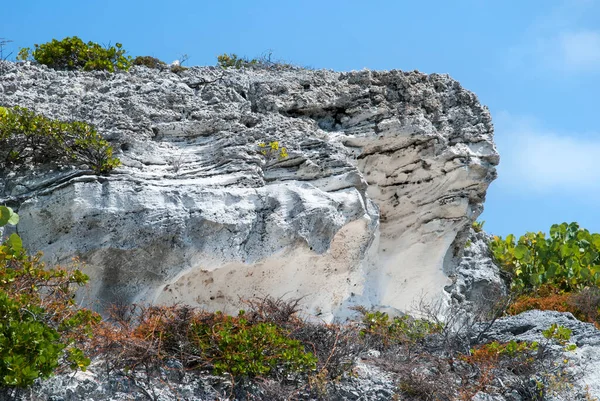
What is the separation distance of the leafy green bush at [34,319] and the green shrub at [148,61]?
4732mm

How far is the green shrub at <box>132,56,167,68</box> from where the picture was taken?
1295 cm

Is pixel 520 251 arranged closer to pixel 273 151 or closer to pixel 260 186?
pixel 273 151

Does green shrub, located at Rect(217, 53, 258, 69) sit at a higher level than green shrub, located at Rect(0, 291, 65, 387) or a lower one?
higher

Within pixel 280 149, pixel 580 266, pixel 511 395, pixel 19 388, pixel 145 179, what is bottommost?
pixel 19 388

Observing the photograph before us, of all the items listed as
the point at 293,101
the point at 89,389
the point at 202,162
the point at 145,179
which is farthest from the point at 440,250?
the point at 89,389

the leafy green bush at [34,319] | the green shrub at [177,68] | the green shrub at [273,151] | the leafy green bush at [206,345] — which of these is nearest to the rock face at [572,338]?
the leafy green bush at [206,345]

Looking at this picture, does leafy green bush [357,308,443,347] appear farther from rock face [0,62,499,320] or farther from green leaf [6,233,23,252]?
green leaf [6,233,23,252]

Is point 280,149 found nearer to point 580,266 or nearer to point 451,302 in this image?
point 451,302

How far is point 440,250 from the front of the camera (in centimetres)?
1276

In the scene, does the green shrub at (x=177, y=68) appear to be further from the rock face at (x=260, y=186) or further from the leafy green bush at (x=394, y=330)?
the leafy green bush at (x=394, y=330)

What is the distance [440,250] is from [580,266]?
4.12 metres

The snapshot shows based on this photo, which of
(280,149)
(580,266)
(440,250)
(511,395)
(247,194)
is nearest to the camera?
(511,395)

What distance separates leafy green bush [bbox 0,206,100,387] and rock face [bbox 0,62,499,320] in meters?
0.90

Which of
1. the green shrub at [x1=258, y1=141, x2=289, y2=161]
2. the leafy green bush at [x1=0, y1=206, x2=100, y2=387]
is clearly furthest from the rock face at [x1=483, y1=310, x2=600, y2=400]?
the leafy green bush at [x1=0, y1=206, x2=100, y2=387]
